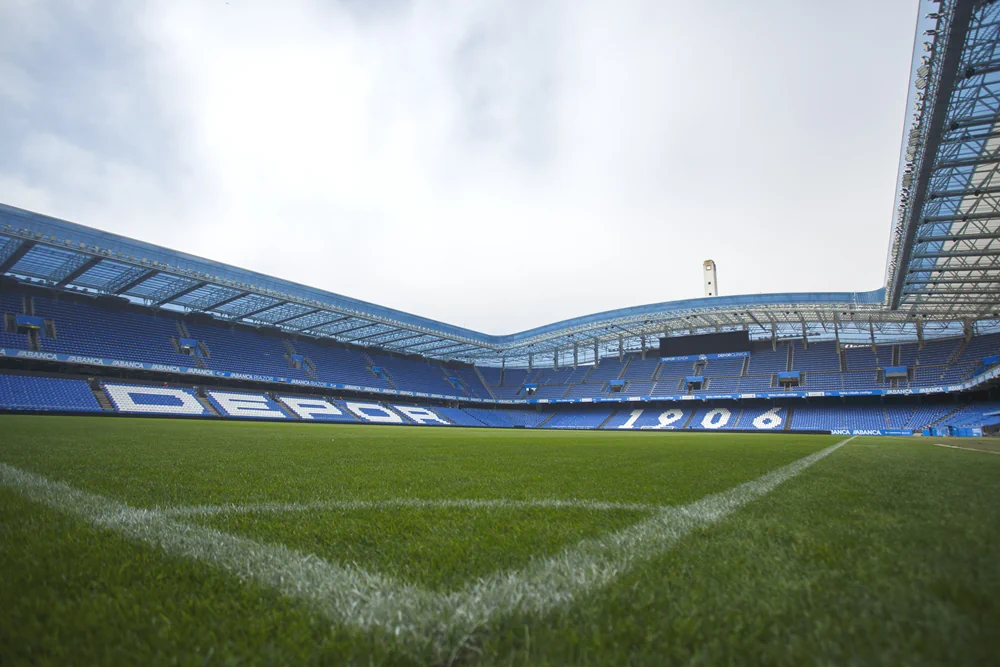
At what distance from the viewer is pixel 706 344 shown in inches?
1572

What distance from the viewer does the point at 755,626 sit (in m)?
0.99

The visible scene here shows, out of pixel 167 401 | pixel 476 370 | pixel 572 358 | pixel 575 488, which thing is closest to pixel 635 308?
pixel 572 358

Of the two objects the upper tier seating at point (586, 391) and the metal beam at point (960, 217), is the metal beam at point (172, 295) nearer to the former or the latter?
the upper tier seating at point (586, 391)

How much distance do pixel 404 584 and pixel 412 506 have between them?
127cm

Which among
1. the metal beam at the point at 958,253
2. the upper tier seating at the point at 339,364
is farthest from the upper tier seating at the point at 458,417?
the metal beam at the point at 958,253

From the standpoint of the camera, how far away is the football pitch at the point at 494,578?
3.01 feet

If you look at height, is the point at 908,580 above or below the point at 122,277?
below

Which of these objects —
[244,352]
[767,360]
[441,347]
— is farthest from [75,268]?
[767,360]

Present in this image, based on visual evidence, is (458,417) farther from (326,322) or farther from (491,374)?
(326,322)

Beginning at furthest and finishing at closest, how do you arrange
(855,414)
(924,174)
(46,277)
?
(855,414), (46,277), (924,174)

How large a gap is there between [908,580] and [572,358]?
47.5 metres

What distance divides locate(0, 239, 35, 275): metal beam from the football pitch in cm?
2545

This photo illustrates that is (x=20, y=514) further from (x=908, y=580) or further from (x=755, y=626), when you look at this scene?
(x=908, y=580)

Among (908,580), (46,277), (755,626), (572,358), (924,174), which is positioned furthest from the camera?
(572,358)
